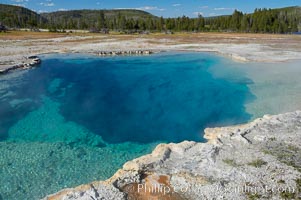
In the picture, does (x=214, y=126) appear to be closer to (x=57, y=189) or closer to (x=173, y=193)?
(x=173, y=193)

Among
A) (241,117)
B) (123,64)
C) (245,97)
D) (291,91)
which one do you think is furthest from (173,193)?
(123,64)

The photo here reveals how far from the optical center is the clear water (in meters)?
9.82

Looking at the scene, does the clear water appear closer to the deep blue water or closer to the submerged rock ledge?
the deep blue water

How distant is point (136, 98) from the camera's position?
1886cm

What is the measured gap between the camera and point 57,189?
8547 millimetres

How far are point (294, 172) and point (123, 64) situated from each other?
2553cm

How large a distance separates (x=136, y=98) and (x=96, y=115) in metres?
4.09

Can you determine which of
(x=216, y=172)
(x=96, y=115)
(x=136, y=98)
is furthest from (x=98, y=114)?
(x=216, y=172)

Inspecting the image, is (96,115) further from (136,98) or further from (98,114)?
(136,98)

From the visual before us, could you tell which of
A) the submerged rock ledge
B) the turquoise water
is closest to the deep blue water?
the turquoise water

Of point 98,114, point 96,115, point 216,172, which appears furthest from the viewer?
point 98,114

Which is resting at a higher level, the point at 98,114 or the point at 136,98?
the point at 136,98

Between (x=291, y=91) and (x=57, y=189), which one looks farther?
(x=291, y=91)

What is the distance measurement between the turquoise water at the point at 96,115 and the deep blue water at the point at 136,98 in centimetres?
5
